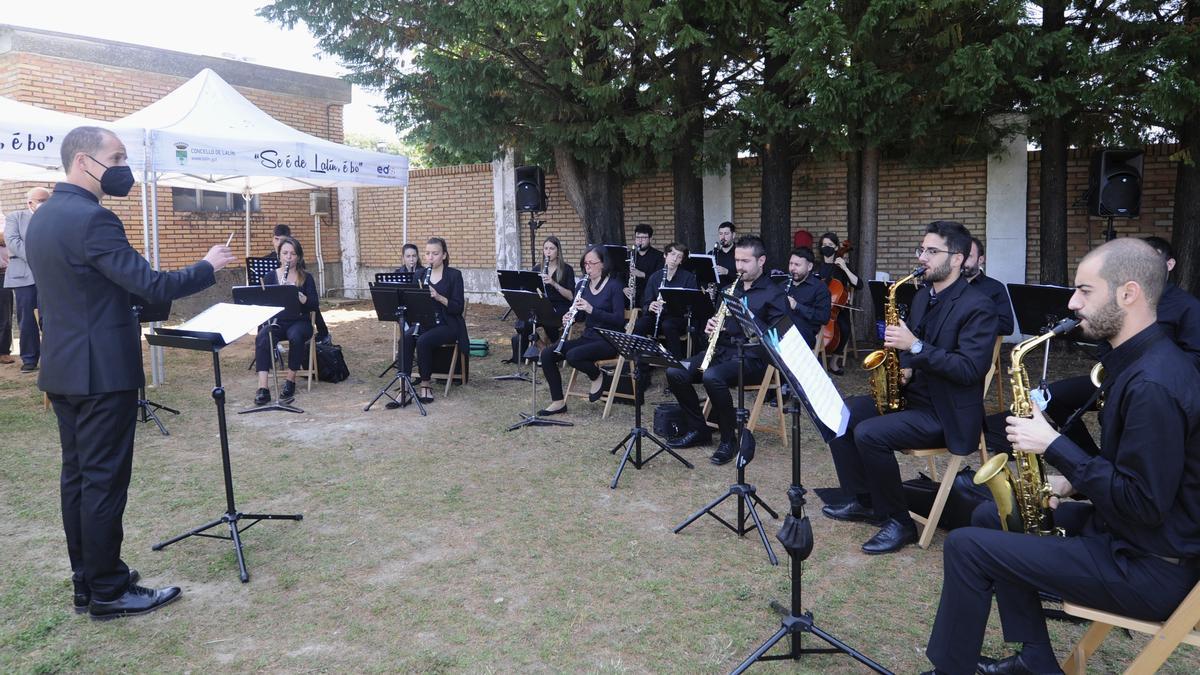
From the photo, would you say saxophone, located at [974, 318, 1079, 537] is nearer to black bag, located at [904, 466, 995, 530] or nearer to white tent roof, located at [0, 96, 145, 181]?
black bag, located at [904, 466, 995, 530]

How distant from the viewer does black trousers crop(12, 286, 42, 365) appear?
9.34 meters

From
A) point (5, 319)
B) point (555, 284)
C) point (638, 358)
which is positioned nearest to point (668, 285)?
point (555, 284)

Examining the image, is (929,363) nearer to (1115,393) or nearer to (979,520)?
(979,520)

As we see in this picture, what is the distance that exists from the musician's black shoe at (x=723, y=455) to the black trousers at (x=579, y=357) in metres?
1.77

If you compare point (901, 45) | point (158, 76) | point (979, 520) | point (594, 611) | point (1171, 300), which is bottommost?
point (594, 611)

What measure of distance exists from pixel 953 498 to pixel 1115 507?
2091mm

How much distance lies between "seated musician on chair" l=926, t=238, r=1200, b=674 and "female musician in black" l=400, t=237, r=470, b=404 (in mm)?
6166

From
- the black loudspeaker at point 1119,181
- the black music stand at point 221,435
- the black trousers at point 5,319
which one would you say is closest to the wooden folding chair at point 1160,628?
the black music stand at point 221,435

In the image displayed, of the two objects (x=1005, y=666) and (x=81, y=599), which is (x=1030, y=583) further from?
(x=81, y=599)

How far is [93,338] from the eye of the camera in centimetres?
363

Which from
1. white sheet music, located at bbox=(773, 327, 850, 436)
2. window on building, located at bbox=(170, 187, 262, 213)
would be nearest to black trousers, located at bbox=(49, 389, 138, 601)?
white sheet music, located at bbox=(773, 327, 850, 436)

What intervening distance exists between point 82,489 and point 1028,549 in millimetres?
3919

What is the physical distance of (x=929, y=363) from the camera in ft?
14.0

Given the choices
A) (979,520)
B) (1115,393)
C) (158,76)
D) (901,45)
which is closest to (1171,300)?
(979,520)
